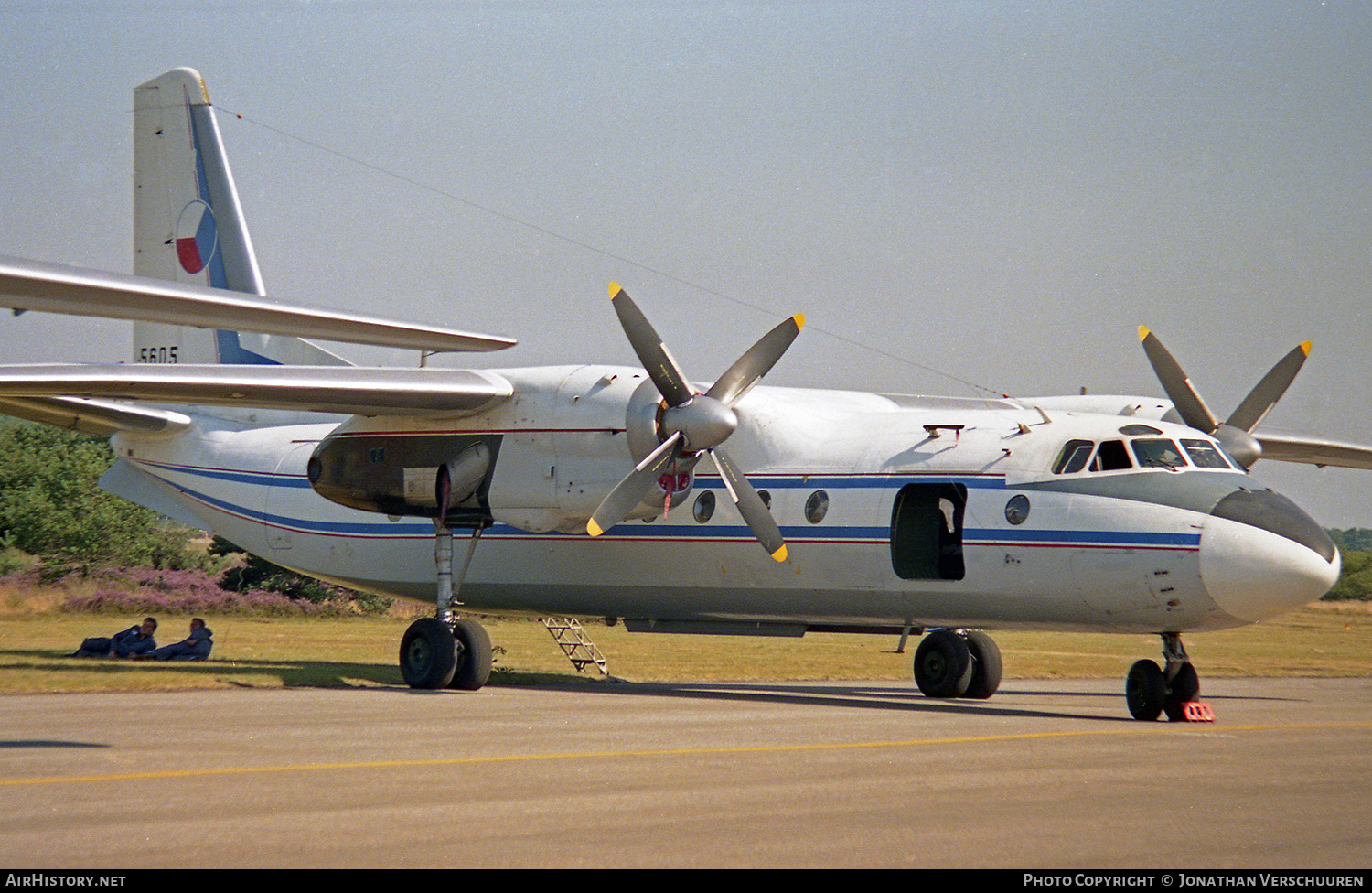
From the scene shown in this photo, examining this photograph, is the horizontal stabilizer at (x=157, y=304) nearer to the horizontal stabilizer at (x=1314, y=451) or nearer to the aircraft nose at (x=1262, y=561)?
the aircraft nose at (x=1262, y=561)

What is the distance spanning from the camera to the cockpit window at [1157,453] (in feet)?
53.1

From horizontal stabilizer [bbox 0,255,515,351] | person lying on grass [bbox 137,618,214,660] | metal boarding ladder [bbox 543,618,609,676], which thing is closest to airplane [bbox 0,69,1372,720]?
person lying on grass [bbox 137,618,214,660]

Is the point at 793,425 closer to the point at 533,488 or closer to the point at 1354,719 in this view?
the point at 533,488

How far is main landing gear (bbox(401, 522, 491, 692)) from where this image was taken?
1862cm

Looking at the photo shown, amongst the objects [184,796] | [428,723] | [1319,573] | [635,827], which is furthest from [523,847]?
[1319,573]

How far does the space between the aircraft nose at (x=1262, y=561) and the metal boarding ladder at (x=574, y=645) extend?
11.0 meters

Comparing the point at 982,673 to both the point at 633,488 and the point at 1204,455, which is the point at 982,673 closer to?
the point at 1204,455

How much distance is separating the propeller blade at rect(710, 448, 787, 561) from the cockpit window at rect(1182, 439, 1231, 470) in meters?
4.89

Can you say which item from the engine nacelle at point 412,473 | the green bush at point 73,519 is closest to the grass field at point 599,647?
the engine nacelle at point 412,473

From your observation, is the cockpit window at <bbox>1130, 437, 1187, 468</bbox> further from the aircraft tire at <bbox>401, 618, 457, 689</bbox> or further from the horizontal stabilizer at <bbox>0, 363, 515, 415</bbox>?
the aircraft tire at <bbox>401, 618, 457, 689</bbox>

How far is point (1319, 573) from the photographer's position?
48.9 ft

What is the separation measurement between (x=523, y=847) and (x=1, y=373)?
1038cm

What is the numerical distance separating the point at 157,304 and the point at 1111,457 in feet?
37.9

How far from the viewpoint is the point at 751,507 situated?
17.9m
